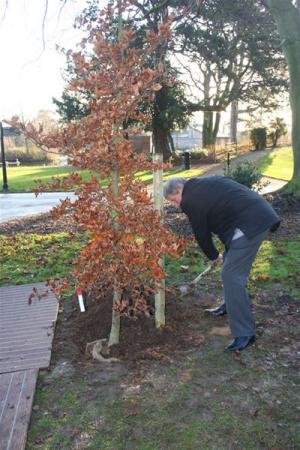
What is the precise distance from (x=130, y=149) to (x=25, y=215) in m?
9.66

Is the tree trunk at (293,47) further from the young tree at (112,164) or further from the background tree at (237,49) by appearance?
the young tree at (112,164)

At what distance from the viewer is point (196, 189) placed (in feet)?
12.9

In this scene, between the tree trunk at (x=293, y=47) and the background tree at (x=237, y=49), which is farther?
the background tree at (x=237, y=49)

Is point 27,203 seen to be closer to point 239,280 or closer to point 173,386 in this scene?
point 239,280

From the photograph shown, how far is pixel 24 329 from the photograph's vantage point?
4703 mm

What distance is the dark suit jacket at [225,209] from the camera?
385 cm

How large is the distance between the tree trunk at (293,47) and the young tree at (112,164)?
8.34 meters

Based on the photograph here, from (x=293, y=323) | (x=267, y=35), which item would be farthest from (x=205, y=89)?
(x=293, y=323)

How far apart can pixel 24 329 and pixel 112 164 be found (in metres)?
2.19

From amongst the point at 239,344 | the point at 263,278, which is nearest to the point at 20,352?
the point at 239,344

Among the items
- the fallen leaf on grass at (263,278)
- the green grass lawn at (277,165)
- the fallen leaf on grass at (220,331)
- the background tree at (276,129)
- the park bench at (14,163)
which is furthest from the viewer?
the park bench at (14,163)

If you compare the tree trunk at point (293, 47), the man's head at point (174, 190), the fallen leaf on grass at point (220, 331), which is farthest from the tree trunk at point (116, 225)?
the tree trunk at point (293, 47)

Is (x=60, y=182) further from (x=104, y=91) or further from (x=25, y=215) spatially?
(x=25, y=215)

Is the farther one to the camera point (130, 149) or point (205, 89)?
point (205, 89)
